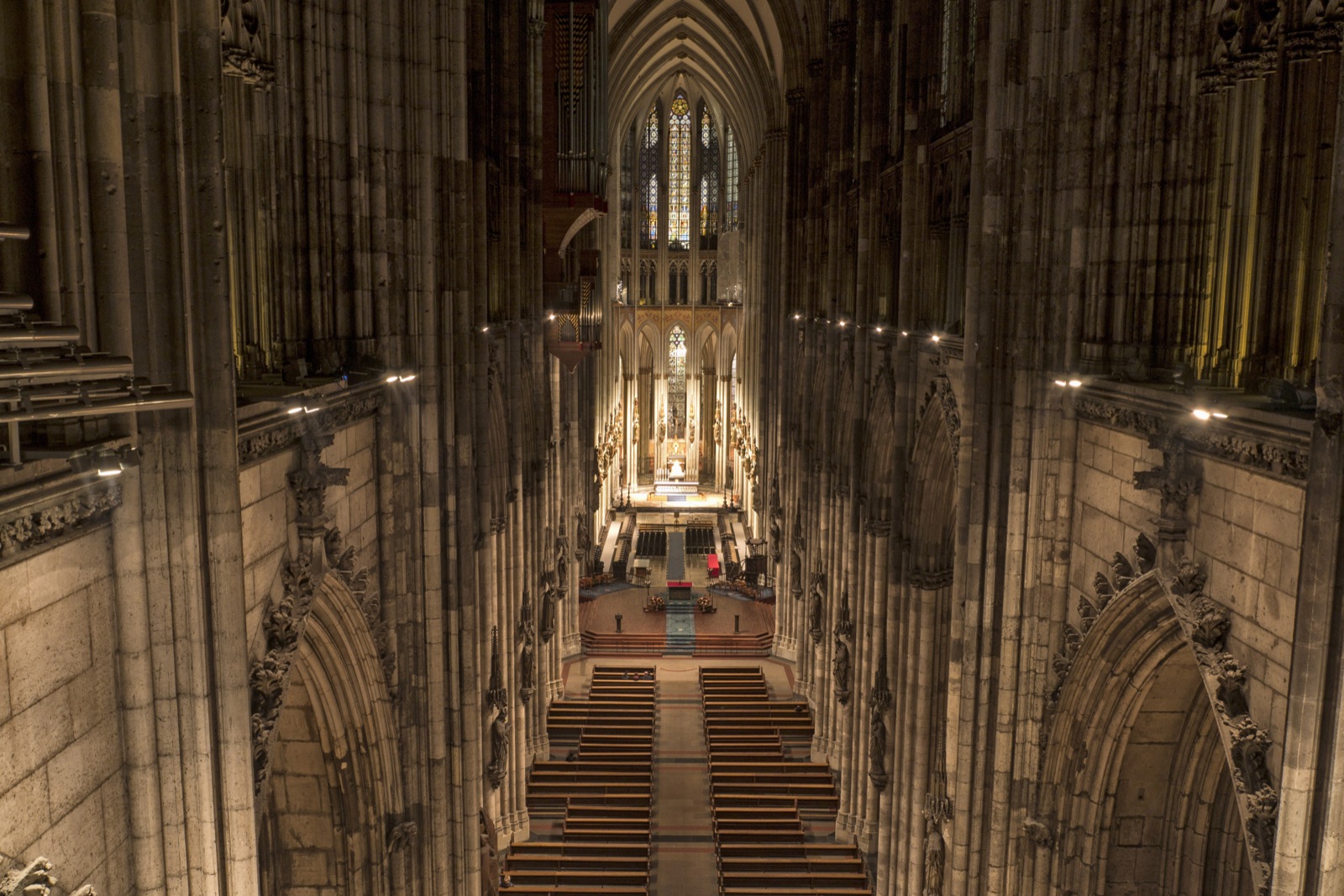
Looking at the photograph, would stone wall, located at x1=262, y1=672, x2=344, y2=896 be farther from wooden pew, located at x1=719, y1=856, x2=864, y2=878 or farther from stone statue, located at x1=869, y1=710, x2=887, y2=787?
wooden pew, located at x1=719, y1=856, x2=864, y2=878

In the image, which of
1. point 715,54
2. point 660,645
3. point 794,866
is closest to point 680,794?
point 794,866

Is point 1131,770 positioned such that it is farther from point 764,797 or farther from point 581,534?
point 581,534

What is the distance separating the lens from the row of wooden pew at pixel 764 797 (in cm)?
1758

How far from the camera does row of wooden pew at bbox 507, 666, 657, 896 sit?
17.4 meters

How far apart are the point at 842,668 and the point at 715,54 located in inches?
1172

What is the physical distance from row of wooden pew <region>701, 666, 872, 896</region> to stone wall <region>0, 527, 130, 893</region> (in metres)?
14.2

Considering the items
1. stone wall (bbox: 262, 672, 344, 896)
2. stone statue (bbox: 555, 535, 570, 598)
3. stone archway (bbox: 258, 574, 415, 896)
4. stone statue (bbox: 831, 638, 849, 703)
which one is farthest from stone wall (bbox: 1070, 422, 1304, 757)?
stone statue (bbox: 555, 535, 570, 598)

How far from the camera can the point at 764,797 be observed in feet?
67.7

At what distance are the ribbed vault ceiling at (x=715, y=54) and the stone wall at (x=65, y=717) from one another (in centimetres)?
2621

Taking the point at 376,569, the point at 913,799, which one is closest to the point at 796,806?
the point at 913,799

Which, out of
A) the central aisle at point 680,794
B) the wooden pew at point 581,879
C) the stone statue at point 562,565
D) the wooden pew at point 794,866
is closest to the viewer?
the wooden pew at point 581,879

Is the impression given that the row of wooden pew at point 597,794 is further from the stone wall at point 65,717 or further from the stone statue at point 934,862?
the stone wall at point 65,717

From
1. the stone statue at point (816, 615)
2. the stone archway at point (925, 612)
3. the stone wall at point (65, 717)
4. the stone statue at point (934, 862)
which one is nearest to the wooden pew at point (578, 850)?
the stone archway at point (925, 612)

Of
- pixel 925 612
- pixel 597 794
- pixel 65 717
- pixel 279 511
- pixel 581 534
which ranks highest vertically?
pixel 279 511
